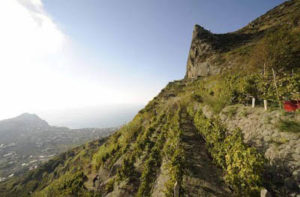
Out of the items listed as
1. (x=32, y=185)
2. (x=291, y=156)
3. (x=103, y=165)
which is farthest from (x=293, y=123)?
(x=32, y=185)

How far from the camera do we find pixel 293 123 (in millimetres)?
5477

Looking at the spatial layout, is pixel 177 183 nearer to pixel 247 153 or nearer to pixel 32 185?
pixel 247 153

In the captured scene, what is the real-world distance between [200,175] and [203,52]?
45810 mm

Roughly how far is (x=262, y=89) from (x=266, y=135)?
13.8 feet

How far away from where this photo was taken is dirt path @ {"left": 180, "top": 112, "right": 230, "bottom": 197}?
589 centimetres

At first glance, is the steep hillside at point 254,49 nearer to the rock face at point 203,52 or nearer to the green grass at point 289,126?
the rock face at point 203,52

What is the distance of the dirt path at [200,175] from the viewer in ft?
19.3

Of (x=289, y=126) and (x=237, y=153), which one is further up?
(x=289, y=126)

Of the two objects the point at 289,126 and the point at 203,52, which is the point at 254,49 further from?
the point at 203,52

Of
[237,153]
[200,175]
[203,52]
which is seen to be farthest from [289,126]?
[203,52]

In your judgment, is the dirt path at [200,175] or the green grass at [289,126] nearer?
the green grass at [289,126]

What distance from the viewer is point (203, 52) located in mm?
43094

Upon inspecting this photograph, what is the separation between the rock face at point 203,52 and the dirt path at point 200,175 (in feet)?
93.7

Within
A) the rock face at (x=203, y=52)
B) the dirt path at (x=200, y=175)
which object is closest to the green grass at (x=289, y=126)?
the dirt path at (x=200, y=175)
